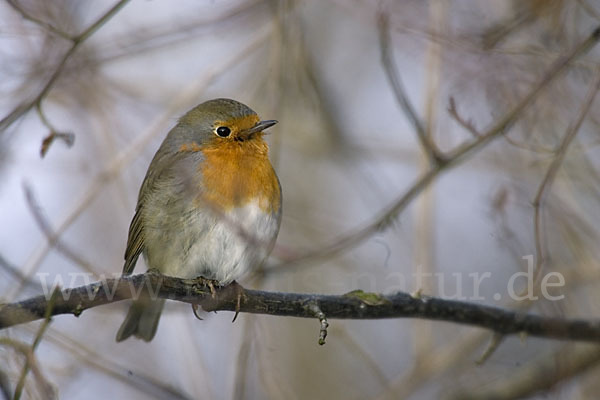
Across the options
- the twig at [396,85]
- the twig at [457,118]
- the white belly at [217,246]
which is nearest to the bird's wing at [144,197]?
the white belly at [217,246]

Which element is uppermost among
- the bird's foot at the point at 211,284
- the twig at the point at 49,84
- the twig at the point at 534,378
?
the twig at the point at 49,84

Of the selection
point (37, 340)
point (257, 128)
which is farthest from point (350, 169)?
point (37, 340)

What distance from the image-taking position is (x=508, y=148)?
511cm

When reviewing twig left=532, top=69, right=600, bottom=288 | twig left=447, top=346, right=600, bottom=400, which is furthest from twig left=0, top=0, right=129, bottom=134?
twig left=447, top=346, right=600, bottom=400

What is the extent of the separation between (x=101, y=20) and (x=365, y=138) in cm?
289

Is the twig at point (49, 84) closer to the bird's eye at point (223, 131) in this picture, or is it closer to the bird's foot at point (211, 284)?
the bird's foot at point (211, 284)

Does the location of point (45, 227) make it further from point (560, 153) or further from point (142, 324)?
point (560, 153)

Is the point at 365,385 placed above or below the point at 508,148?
below

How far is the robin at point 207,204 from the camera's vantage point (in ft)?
13.2

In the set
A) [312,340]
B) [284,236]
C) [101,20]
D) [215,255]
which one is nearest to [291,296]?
[215,255]

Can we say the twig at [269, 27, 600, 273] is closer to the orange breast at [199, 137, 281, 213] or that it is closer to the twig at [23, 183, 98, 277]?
the orange breast at [199, 137, 281, 213]

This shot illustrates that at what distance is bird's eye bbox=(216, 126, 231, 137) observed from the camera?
4.36 meters

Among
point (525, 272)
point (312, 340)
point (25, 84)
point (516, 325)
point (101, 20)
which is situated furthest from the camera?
point (312, 340)

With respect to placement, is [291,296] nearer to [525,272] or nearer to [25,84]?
[525,272]
